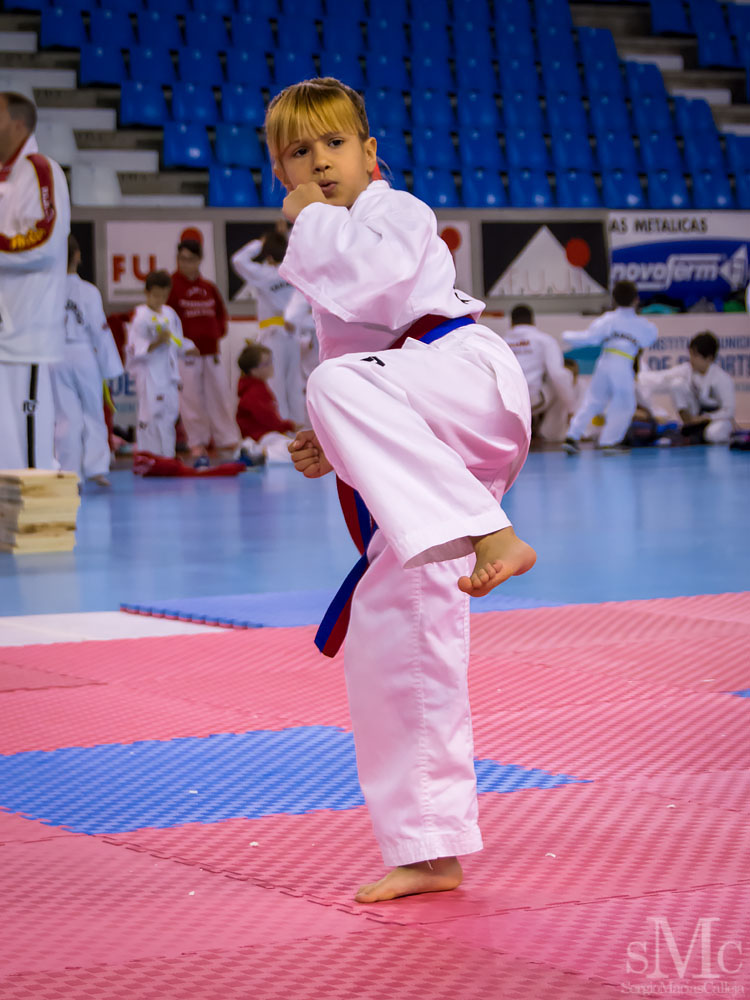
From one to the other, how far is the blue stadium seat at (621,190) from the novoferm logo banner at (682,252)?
0.98 m

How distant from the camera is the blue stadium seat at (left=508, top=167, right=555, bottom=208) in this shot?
15.9 meters

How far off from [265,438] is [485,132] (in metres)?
6.33

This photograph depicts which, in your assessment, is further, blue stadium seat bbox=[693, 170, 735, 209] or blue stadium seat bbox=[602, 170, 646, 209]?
blue stadium seat bbox=[693, 170, 735, 209]

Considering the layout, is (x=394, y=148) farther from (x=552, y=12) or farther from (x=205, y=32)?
(x=552, y=12)

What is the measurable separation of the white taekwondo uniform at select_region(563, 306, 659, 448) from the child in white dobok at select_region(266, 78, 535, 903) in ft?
36.6

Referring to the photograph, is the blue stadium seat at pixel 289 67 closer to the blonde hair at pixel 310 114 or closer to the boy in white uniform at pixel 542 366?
A: the boy in white uniform at pixel 542 366

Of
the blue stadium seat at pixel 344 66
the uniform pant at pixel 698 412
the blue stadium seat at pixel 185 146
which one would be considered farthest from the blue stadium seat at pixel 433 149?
the uniform pant at pixel 698 412

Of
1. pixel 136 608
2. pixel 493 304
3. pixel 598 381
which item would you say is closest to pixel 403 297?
pixel 136 608

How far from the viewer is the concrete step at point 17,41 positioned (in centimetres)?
1475

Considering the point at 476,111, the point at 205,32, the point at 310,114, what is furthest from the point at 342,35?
the point at 310,114

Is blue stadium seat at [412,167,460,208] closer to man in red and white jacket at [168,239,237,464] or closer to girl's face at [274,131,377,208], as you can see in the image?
man in red and white jacket at [168,239,237,464]

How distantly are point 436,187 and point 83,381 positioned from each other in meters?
6.72

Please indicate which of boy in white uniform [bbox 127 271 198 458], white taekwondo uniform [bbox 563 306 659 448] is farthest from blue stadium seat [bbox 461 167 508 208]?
boy in white uniform [bbox 127 271 198 458]

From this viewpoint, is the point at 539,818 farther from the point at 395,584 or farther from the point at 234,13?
the point at 234,13
